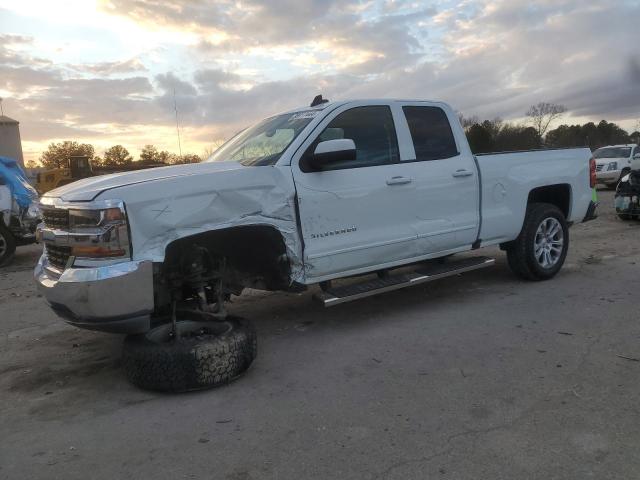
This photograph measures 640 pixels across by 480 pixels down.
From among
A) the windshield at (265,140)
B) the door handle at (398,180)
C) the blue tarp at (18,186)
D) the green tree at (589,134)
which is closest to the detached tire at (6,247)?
the blue tarp at (18,186)

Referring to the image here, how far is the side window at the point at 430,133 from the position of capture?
529 cm

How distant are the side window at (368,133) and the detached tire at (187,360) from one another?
5.96 feet

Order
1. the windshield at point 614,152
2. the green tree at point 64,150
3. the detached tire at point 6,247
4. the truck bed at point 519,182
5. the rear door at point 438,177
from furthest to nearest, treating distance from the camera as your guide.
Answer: the green tree at point 64,150, the windshield at point 614,152, the detached tire at point 6,247, the truck bed at point 519,182, the rear door at point 438,177

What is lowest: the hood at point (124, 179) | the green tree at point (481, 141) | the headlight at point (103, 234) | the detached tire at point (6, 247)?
the detached tire at point (6, 247)

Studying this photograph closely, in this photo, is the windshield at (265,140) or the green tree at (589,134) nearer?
the windshield at (265,140)

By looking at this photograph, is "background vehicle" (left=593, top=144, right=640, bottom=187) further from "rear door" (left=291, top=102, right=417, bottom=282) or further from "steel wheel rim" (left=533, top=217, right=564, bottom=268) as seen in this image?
→ "rear door" (left=291, top=102, right=417, bottom=282)

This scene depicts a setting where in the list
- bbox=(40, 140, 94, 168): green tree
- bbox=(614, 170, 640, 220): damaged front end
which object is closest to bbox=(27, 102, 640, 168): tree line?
bbox=(40, 140, 94, 168): green tree

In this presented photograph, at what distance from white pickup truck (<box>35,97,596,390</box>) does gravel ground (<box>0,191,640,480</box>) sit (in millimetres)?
571

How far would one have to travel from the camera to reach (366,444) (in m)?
2.93

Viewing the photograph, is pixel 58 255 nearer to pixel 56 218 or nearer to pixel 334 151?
pixel 56 218

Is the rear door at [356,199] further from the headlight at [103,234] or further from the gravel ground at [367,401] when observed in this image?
the headlight at [103,234]

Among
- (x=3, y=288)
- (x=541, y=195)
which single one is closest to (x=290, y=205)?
(x=541, y=195)

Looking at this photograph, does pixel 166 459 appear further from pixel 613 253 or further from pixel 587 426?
pixel 613 253

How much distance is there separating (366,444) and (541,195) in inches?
188
